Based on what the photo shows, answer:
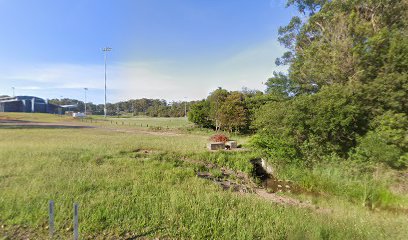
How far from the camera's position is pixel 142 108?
445ft

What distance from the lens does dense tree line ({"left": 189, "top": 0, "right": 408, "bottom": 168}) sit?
9.56 meters

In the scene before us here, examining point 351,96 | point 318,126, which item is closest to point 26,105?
point 318,126

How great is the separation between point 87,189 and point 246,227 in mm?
4581

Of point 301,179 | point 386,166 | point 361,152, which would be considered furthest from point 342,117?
point 301,179

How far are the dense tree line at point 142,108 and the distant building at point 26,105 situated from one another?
22894mm

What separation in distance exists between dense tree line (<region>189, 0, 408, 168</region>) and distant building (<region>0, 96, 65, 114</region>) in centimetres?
12404

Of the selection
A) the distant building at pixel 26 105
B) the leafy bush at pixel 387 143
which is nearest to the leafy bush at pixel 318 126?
the leafy bush at pixel 387 143

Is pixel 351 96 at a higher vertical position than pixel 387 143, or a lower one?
higher

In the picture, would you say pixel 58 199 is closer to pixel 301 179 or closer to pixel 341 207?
pixel 341 207

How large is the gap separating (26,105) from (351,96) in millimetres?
129579

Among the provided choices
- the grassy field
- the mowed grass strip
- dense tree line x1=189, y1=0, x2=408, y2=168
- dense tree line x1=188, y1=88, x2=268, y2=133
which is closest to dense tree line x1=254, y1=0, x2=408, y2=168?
dense tree line x1=189, y1=0, x2=408, y2=168

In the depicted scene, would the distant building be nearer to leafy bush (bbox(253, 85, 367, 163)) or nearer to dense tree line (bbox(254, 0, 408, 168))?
leafy bush (bbox(253, 85, 367, 163))

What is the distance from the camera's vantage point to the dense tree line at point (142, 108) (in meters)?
98.6

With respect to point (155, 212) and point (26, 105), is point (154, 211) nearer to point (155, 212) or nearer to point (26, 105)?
point (155, 212)
